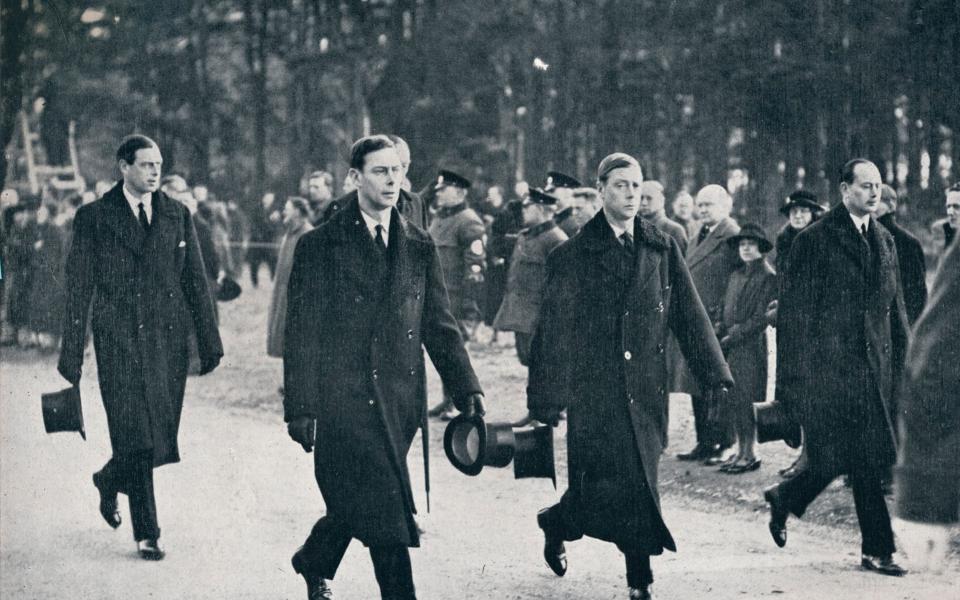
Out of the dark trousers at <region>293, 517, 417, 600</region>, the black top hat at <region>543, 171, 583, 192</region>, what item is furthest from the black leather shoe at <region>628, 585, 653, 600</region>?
the black top hat at <region>543, 171, 583, 192</region>

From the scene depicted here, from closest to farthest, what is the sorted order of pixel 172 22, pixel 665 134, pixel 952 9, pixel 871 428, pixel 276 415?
1. pixel 871 428
2. pixel 276 415
3. pixel 952 9
4. pixel 665 134
5. pixel 172 22

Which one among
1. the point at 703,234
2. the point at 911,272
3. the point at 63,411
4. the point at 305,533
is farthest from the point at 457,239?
the point at 63,411

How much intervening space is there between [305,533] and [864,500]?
3046 millimetres

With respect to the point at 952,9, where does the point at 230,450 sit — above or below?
Answer: below

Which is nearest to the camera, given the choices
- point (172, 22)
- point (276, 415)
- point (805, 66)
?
point (276, 415)

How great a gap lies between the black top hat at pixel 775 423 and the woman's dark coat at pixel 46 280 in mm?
13379

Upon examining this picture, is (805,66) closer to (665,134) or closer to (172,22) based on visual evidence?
(665,134)

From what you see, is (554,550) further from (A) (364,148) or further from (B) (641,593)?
(A) (364,148)

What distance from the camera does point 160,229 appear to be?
7.75 meters

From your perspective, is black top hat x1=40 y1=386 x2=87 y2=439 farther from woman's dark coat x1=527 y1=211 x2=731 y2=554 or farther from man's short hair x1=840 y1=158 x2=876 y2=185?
man's short hair x1=840 y1=158 x2=876 y2=185

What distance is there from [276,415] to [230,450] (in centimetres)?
231

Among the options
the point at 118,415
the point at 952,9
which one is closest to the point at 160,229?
the point at 118,415

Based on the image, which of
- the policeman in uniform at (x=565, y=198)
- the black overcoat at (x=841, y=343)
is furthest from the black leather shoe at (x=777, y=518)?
the policeman in uniform at (x=565, y=198)

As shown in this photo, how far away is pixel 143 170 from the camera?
7.73 m
